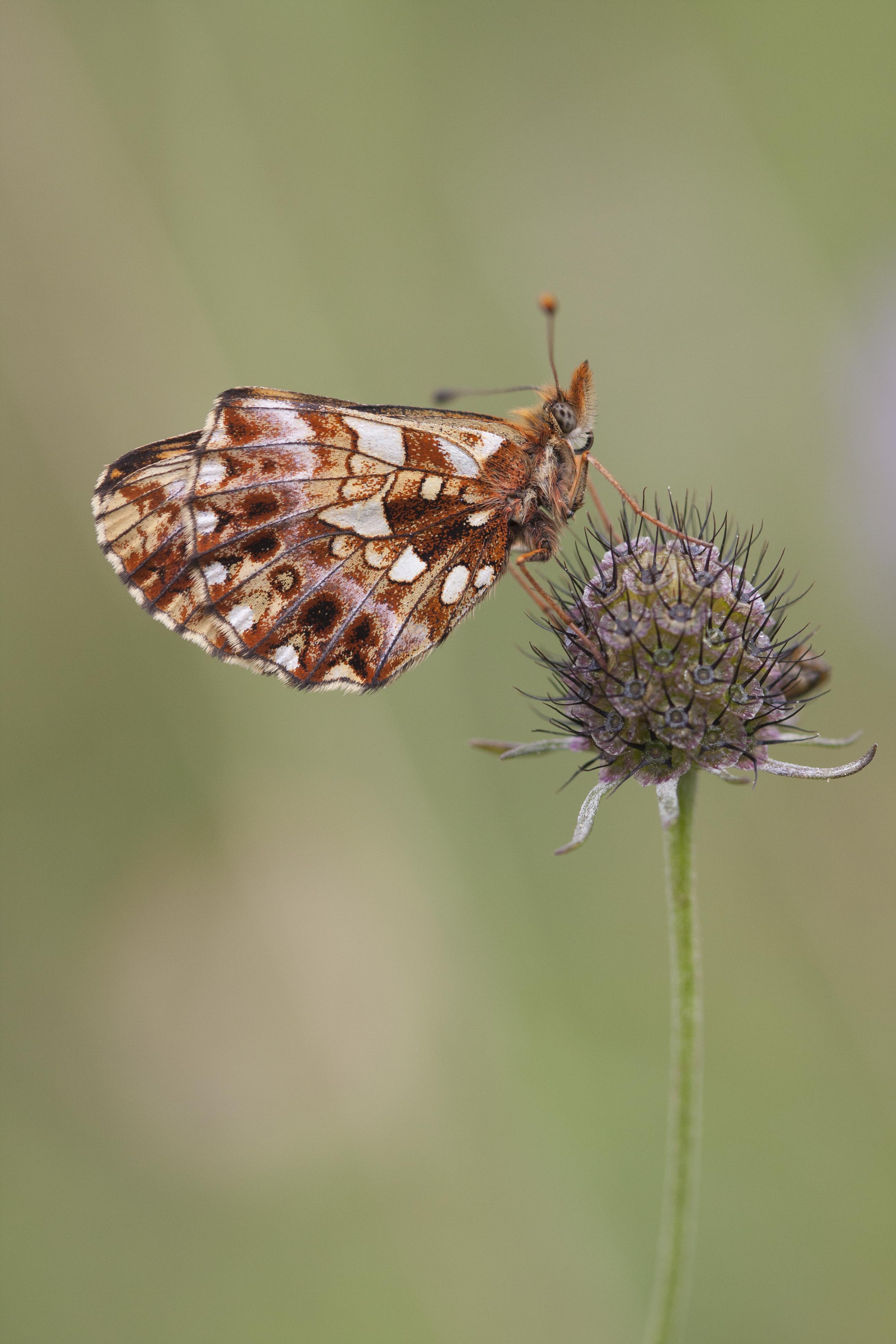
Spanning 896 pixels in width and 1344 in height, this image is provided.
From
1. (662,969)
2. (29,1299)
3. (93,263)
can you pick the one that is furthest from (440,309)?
(29,1299)

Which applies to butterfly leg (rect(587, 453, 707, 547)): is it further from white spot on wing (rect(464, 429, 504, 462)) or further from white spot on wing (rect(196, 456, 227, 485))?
white spot on wing (rect(196, 456, 227, 485))

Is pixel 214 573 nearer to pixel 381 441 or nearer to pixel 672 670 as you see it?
pixel 381 441

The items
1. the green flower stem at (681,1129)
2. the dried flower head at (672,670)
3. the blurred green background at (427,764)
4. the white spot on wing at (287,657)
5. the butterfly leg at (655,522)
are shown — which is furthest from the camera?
the blurred green background at (427,764)

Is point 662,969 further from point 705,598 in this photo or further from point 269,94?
point 269,94

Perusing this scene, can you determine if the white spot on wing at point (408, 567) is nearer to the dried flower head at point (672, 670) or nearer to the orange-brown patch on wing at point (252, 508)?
the orange-brown patch on wing at point (252, 508)

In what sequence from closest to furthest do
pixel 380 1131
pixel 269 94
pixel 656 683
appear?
pixel 656 683
pixel 380 1131
pixel 269 94

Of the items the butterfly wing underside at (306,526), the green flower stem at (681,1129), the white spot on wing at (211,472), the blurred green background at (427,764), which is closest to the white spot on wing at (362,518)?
the butterfly wing underside at (306,526)

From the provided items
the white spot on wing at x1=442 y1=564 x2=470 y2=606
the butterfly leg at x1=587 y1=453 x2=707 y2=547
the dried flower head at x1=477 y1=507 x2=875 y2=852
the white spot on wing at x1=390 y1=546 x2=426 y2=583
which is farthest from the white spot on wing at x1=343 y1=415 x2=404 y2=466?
the dried flower head at x1=477 y1=507 x2=875 y2=852
